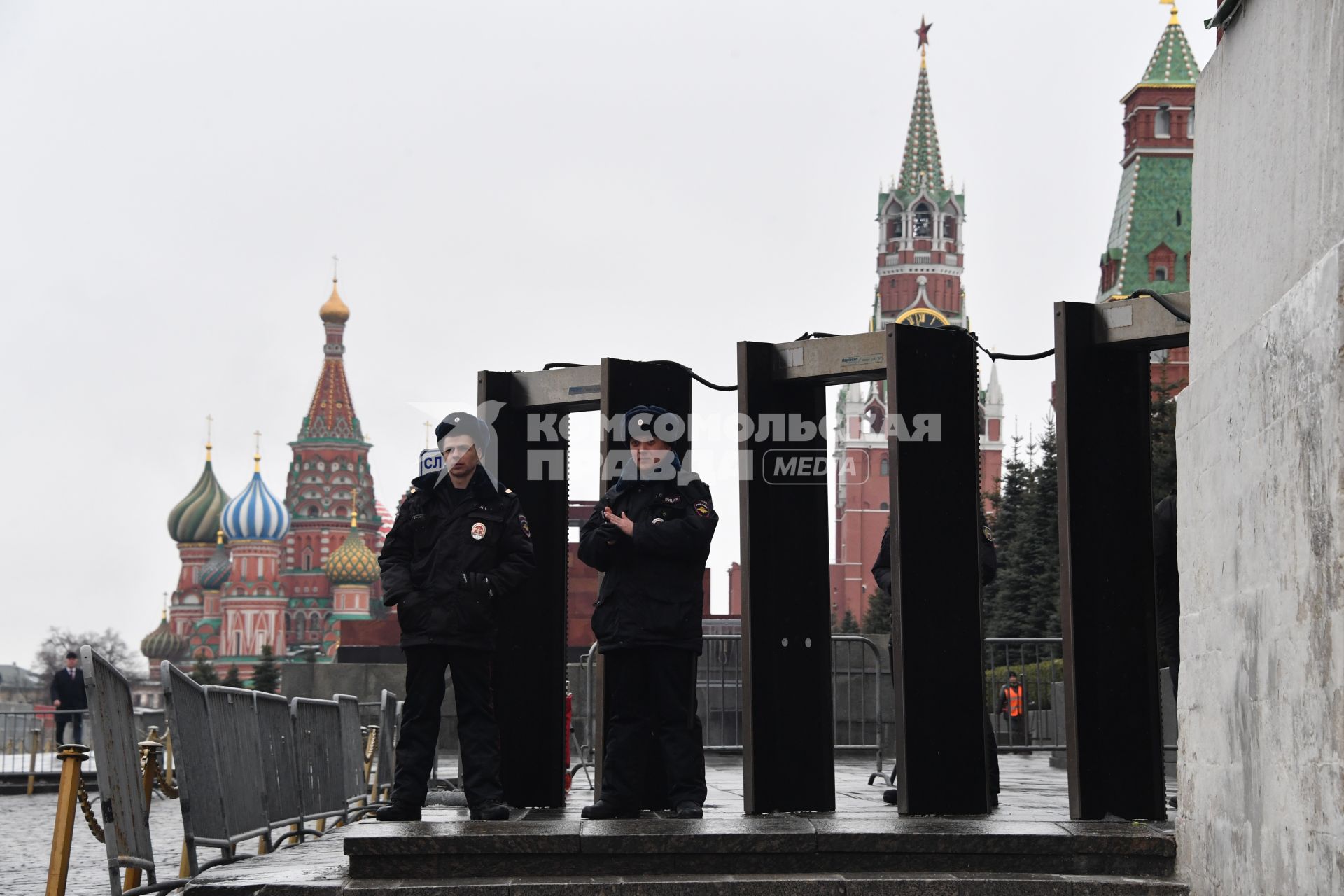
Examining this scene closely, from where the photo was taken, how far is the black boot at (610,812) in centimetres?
721

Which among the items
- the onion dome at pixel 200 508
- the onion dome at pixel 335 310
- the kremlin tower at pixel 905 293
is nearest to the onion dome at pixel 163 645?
the onion dome at pixel 200 508

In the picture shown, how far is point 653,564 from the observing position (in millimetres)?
7391

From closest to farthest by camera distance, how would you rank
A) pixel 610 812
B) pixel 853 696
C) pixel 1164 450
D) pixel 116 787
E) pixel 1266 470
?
pixel 1266 470, pixel 116 787, pixel 610 812, pixel 853 696, pixel 1164 450

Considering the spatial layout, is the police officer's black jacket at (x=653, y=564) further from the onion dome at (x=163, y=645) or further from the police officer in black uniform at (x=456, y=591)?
the onion dome at (x=163, y=645)

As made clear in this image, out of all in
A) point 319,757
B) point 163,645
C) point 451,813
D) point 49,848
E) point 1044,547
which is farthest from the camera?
point 163,645

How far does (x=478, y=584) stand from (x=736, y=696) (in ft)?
32.0

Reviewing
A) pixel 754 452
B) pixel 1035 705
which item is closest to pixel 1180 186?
pixel 1035 705

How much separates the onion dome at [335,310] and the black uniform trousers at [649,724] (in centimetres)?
16079

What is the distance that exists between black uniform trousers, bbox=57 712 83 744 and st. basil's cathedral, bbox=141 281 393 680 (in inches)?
4457

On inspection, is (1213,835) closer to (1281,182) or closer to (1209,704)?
(1209,704)

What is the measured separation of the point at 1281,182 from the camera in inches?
218

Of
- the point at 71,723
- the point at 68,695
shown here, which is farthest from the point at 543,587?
the point at 71,723

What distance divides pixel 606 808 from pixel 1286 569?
306 centimetres

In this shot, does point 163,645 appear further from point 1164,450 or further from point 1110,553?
point 1110,553
